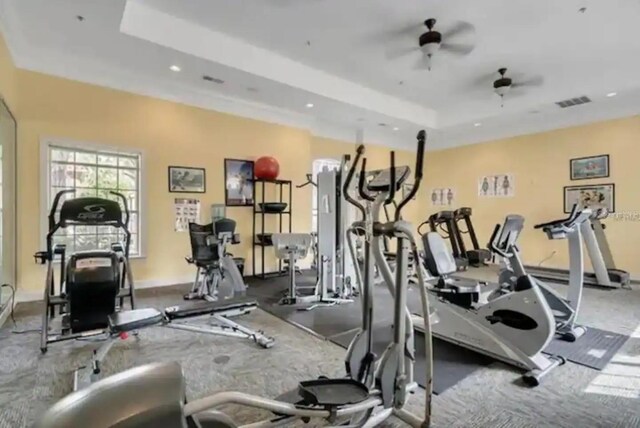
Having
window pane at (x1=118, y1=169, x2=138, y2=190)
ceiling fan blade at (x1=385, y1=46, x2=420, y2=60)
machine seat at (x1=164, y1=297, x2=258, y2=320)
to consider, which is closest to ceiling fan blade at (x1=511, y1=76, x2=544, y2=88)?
ceiling fan blade at (x1=385, y1=46, x2=420, y2=60)

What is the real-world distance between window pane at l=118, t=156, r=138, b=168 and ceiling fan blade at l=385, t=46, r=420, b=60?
4201 mm

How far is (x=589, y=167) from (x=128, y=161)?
8366 mm

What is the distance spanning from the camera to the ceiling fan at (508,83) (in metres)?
5.70

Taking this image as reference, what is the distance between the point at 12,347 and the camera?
3.09 m

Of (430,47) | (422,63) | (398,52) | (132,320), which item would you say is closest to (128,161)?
(132,320)

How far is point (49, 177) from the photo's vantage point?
15.8ft

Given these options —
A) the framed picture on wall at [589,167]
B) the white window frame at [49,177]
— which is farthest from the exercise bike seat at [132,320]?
the framed picture on wall at [589,167]

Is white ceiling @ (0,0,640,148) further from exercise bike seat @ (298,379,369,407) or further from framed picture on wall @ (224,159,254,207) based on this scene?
exercise bike seat @ (298,379,369,407)

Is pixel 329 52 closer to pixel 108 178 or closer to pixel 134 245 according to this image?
pixel 108 178

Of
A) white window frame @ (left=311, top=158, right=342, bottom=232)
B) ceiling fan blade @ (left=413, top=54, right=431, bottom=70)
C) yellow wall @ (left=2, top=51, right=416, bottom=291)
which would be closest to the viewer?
yellow wall @ (left=2, top=51, right=416, bottom=291)

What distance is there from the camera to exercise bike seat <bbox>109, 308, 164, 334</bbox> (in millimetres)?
2273

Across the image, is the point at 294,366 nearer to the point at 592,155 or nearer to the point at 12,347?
the point at 12,347

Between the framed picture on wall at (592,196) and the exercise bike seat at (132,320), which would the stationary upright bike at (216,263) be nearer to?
the exercise bike seat at (132,320)

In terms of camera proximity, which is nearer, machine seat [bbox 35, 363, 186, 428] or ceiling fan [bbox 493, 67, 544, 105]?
machine seat [bbox 35, 363, 186, 428]
